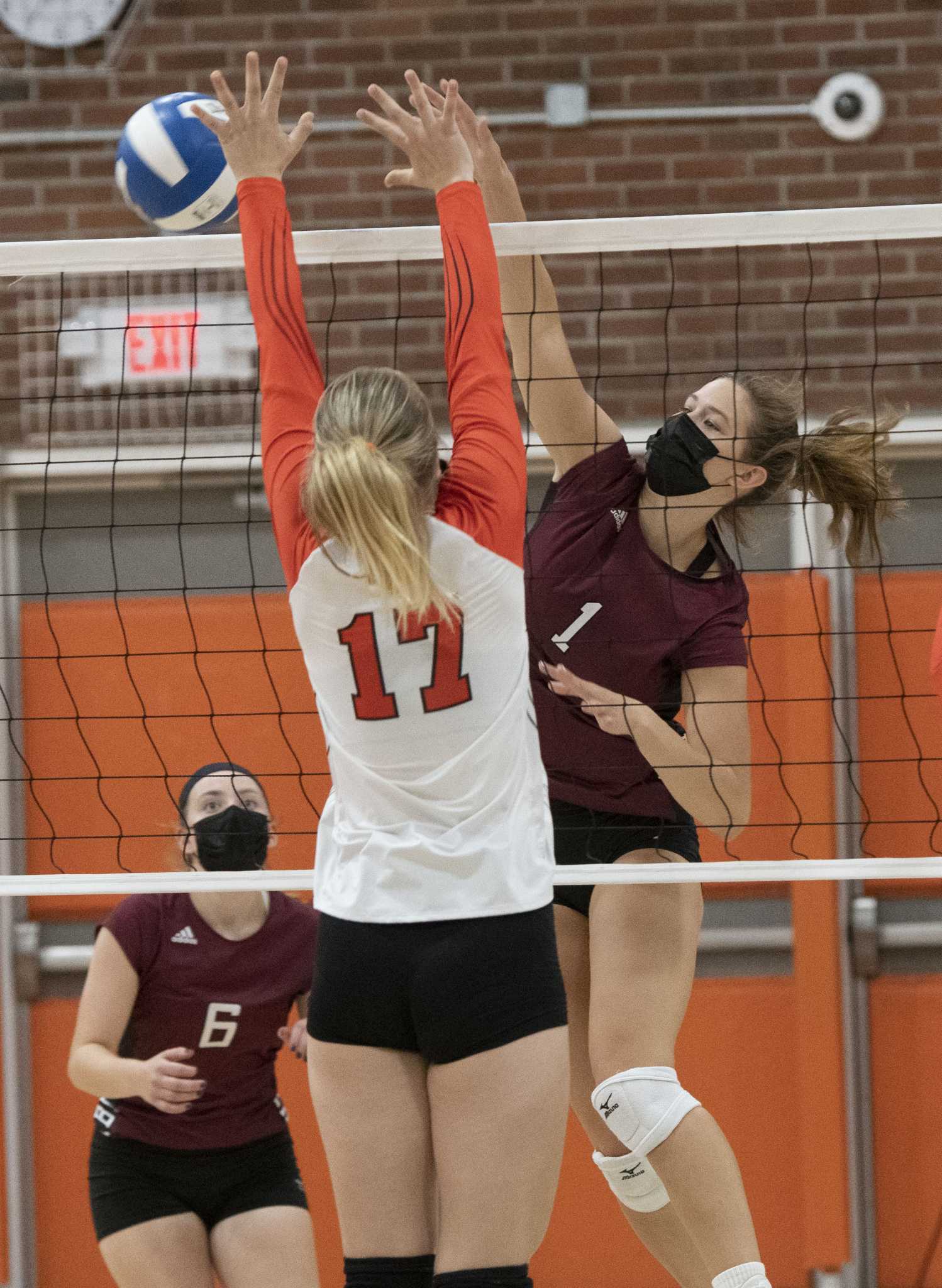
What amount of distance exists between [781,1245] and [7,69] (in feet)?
14.8

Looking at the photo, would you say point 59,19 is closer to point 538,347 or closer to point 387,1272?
point 538,347

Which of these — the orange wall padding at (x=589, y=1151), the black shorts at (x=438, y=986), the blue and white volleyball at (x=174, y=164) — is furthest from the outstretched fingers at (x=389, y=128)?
the orange wall padding at (x=589, y=1151)

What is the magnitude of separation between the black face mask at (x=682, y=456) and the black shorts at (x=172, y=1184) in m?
1.79

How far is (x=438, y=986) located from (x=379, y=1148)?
0.76ft

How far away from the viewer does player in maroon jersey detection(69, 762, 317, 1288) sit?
3240mm

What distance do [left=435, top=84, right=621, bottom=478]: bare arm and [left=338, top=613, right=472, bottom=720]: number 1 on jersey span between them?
88 cm

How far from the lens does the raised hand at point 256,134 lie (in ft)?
7.32

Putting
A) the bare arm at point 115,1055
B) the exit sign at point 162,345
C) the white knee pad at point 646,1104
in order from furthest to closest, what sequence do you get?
the exit sign at point 162,345
the bare arm at point 115,1055
the white knee pad at point 646,1104

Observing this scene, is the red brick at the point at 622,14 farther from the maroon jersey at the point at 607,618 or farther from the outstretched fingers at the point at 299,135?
the outstretched fingers at the point at 299,135

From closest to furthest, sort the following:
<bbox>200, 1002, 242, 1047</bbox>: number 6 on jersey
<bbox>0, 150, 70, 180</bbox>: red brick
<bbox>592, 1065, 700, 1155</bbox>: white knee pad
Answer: <bbox>592, 1065, 700, 1155</bbox>: white knee pad < <bbox>200, 1002, 242, 1047</bbox>: number 6 on jersey < <bbox>0, 150, 70, 180</bbox>: red brick

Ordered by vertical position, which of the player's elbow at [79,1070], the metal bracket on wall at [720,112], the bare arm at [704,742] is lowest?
the player's elbow at [79,1070]

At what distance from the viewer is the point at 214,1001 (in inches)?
137

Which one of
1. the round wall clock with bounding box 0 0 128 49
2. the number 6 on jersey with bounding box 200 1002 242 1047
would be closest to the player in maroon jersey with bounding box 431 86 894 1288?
the number 6 on jersey with bounding box 200 1002 242 1047

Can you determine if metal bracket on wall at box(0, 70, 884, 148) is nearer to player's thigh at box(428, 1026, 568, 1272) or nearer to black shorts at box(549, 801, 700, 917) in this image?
black shorts at box(549, 801, 700, 917)
